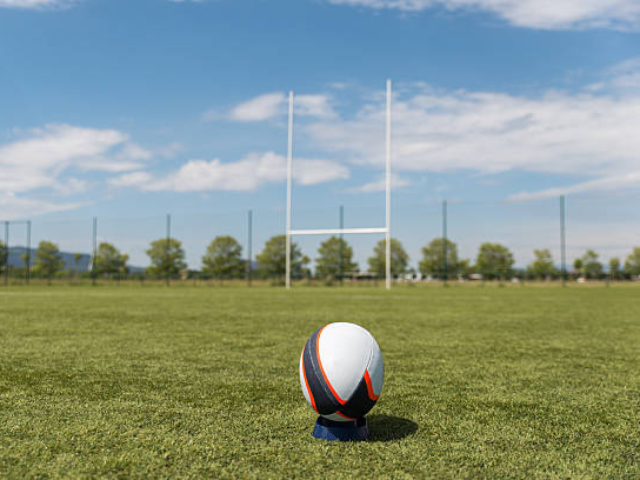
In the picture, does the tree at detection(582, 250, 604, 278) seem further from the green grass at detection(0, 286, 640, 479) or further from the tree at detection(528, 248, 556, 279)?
the green grass at detection(0, 286, 640, 479)

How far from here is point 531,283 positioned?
30.0 metres

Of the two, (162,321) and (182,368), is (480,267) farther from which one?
(182,368)

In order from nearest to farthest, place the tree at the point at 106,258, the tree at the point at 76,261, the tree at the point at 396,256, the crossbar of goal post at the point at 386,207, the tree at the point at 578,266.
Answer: the crossbar of goal post at the point at 386,207 → the tree at the point at 578,266 → the tree at the point at 396,256 → the tree at the point at 76,261 → the tree at the point at 106,258

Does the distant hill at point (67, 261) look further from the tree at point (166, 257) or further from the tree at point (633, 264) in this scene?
the tree at point (633, 264)

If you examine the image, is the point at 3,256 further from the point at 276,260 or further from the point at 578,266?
the point at 578,266

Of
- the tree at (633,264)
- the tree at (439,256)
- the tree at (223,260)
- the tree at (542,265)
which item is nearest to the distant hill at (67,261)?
the tree at (223,260)

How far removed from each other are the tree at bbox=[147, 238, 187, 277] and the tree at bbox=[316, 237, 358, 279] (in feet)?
Answer: 26.7

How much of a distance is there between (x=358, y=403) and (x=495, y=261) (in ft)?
99.3

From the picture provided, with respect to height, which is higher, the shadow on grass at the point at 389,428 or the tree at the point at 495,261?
the tree at the point at 495,261

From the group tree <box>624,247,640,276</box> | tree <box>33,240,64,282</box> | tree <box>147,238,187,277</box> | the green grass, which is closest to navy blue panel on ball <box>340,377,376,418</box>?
the green grass

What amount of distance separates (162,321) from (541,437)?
649 centimetres

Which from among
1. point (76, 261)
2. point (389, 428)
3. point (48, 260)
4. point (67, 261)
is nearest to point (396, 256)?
point (76, 261)

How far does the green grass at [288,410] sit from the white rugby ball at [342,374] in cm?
→ 18

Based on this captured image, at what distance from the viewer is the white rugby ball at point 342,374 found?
2.33m
